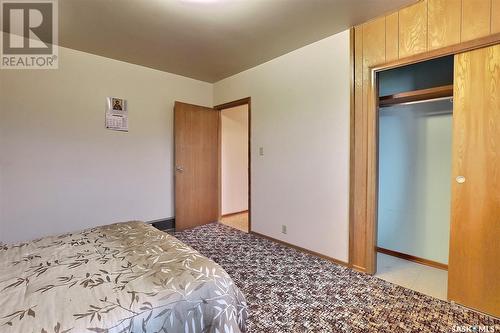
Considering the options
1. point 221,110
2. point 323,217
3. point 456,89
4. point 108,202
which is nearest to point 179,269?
point 323,217

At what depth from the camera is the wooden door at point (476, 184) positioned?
177 centimetres

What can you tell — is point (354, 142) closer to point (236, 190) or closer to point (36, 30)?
point (236, 190)

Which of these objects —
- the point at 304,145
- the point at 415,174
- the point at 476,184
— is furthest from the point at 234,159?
the point at 476,184

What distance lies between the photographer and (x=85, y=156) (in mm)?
3152

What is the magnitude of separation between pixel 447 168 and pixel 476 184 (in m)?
0.75

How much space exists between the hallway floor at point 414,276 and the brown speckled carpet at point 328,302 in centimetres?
13

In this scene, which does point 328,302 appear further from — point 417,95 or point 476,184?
point 417,95

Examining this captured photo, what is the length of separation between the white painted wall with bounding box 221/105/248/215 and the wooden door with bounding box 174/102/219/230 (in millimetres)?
442

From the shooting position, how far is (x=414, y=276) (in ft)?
7.95

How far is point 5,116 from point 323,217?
12.0ft

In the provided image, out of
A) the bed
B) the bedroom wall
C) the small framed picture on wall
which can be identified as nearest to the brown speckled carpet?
the bed

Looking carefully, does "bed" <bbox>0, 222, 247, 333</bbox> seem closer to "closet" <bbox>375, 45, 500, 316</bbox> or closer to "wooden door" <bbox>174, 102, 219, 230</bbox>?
"closet" <bbox>375, 45, 500, 316</bbox>

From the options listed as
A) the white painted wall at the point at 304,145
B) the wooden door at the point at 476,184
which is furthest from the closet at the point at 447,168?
the white painted wall at the point at 304,145

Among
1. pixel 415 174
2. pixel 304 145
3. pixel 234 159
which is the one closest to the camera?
pixel 415 174
